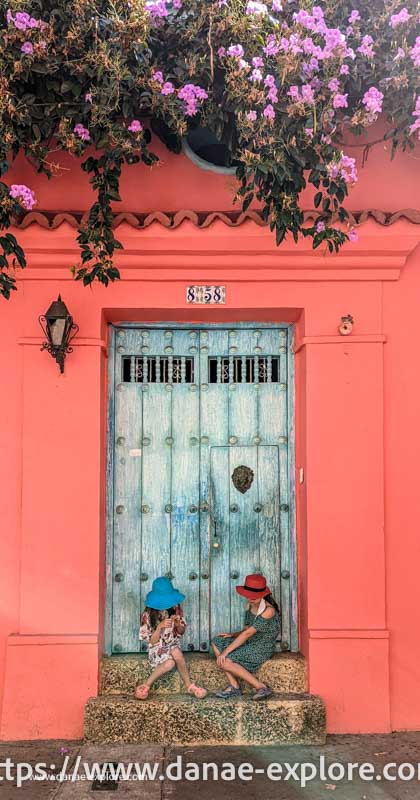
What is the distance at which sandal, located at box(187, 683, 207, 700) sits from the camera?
17.3 feet

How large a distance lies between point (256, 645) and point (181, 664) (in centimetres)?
51

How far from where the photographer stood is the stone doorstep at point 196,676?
5.43m

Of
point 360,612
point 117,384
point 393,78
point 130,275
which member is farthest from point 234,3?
point 360,612

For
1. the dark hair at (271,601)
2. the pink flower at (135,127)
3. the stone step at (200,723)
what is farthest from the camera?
the dark hair at (271,601)

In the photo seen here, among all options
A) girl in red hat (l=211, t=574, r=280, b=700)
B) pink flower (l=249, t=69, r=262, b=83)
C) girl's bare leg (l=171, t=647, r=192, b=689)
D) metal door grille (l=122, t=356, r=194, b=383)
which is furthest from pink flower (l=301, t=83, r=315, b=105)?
girl's bare leg (l=171, t=647, r=192, b=689)

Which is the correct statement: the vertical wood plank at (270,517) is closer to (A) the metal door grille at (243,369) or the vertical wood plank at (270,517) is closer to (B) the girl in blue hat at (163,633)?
(A) the metal door grille at (243,369)

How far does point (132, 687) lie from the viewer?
543 cm

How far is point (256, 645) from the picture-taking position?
5430 millimetres

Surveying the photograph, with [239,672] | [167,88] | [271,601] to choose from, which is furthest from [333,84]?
[239,672]

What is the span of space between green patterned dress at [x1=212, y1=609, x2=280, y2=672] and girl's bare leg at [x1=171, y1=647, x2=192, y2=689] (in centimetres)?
29

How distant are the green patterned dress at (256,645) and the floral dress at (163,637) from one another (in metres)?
0.30

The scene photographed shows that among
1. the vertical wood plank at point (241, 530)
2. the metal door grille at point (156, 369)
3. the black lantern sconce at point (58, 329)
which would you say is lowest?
the vertical wood plank at point (241, 530)

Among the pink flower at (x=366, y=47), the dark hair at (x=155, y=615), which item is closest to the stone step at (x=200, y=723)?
the dark hair at (x=155, y=615)

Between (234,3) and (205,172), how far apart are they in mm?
1093
